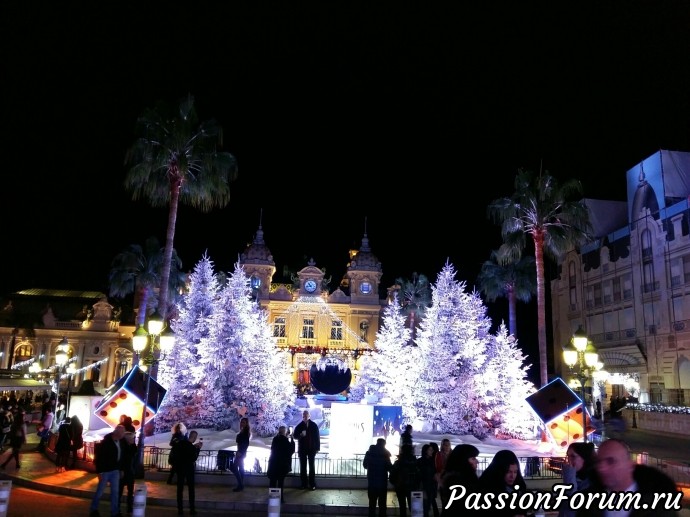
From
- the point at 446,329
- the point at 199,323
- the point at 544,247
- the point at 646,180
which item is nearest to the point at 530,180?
the point at 544,247

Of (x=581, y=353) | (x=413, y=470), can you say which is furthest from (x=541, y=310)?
(x=413, y=470)

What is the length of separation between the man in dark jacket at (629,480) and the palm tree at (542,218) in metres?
23.0

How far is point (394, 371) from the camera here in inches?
1161

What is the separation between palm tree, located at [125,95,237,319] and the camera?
2295 cm

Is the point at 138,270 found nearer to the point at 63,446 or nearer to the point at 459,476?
the point at 63,446

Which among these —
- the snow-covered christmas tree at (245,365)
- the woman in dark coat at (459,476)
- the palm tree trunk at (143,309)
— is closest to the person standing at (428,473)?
the woman in dark coat at (459,476)

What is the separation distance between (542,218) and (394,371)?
428 inches

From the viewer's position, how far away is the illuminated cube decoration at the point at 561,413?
666 inches

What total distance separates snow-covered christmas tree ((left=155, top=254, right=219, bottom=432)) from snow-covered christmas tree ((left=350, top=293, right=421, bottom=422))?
8.88 meters

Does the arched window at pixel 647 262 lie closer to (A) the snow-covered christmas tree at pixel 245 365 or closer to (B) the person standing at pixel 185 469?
(A) the snow-covered christmas tree at pixel 245 365

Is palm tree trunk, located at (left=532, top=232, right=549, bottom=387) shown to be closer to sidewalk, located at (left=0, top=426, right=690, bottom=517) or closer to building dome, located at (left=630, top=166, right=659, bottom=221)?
sidewalk, located at (left=0, top=426, right=690, bottom=517)

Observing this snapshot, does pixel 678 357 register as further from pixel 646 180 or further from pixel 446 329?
pixel 446 329

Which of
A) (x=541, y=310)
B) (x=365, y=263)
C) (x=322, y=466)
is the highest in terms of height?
(x=365, y=263)

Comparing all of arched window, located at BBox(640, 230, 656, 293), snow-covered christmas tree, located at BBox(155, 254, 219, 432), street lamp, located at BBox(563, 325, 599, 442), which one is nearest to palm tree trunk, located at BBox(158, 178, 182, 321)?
snow-covered christmas tree, located at BBox(155, 254, 219, 432)
